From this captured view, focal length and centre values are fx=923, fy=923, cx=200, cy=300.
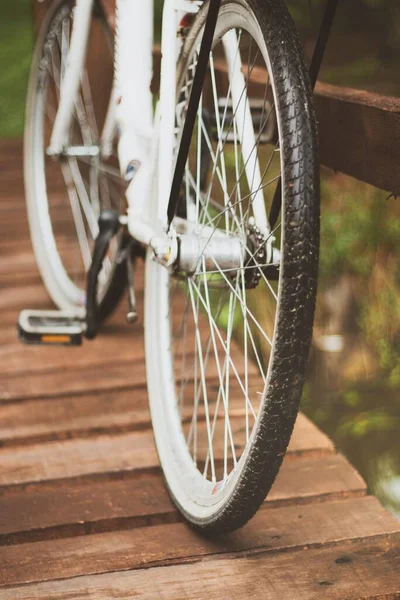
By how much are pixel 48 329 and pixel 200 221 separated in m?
0.56

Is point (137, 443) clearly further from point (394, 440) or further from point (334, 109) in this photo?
point (394, 440)

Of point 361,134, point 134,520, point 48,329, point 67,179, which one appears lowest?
point 134,520

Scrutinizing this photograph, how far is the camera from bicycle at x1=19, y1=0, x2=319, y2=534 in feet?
3.32

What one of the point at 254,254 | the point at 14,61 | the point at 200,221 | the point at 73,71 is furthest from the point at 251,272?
the point at 14,61

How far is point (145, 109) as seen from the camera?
66.2 inches

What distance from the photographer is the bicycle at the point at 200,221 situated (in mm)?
1011

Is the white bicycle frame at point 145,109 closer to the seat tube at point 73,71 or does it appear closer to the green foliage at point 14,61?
the seat tube at point 73,71

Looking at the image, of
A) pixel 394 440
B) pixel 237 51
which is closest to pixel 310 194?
pixel 237 51

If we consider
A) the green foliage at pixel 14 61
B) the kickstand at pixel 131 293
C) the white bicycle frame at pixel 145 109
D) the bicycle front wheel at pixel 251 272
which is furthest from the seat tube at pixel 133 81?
the green foliage at pixel 14 61

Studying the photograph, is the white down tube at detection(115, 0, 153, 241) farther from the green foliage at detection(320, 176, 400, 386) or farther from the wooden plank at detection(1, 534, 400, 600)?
the green foliage at detection(320, 176, 400, 386)

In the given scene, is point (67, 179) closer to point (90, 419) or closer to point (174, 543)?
point (90, 419)

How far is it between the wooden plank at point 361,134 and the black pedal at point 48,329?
2.25 ft

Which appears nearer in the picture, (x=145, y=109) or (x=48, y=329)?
(x=145, y=109)

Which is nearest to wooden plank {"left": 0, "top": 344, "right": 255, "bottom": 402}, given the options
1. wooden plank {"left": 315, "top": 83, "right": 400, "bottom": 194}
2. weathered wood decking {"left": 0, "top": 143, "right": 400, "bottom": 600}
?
weathered wood decking {"left": 0, "top": 143, "right": 400, "bottom": 600}
